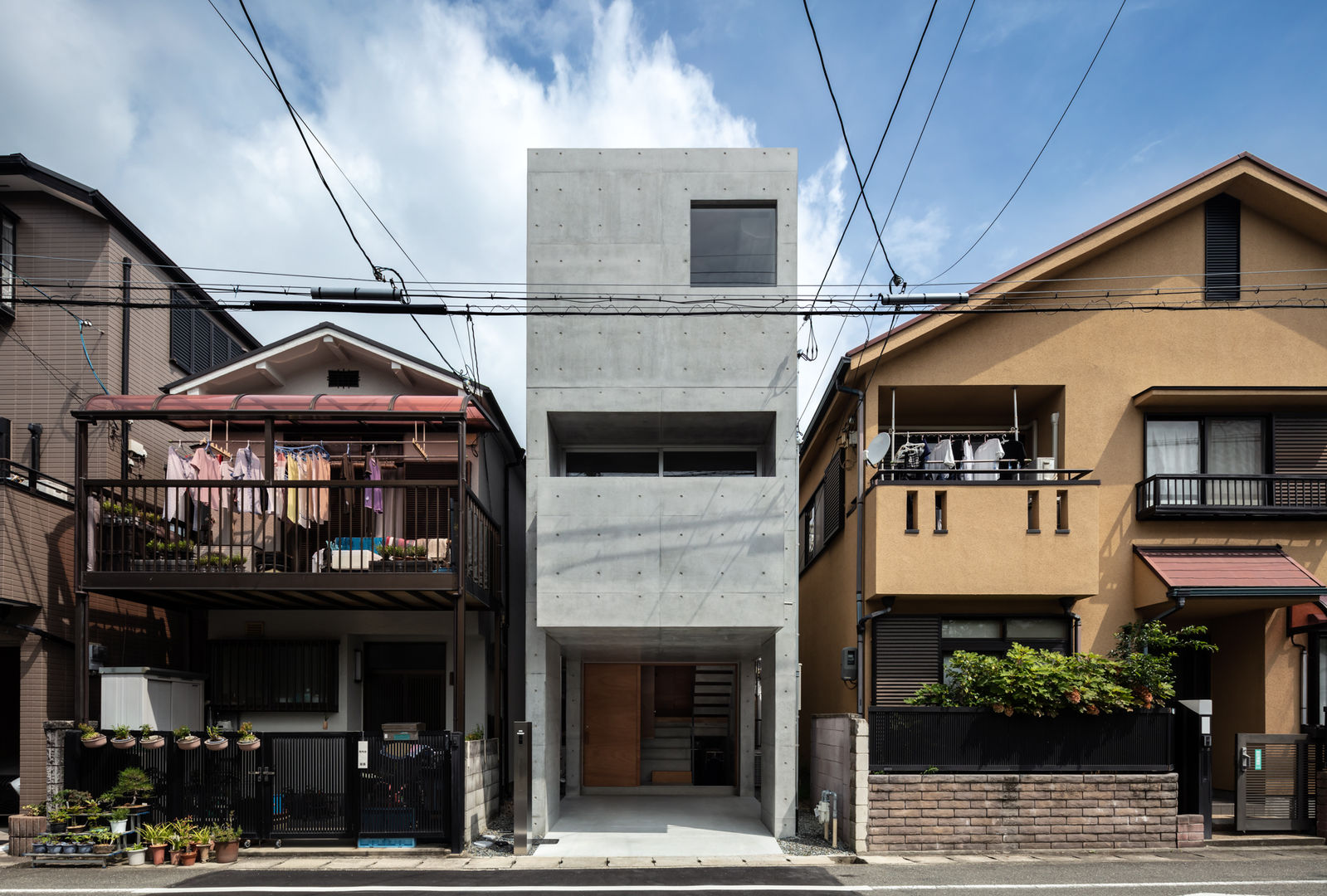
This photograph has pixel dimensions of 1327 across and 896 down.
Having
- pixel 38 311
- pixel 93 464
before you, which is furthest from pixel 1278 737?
pixel 38 311

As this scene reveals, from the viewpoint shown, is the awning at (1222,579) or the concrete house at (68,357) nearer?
the awning at (1222,579)

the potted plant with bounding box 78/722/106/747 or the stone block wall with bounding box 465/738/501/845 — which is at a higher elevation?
the potted plant with bounding box 78/722/106/747

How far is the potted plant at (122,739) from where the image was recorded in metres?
11.2

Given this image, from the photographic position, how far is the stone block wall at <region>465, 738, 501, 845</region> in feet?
38.6

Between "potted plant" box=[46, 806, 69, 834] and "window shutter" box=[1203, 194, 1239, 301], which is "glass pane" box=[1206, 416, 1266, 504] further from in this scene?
"potted plant" box=[46, 806, 69, 834]

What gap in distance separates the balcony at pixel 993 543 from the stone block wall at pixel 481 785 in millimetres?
6017

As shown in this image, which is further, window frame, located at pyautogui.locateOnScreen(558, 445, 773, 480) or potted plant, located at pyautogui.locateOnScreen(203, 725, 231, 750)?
window frame, located at pyautogui.locateOnScreen(558, 445, 773, 480)

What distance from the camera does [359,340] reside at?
14.5m

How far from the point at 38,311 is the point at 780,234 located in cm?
1180

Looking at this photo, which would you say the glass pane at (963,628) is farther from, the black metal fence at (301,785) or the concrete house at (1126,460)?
the black metal fence at (301,785)

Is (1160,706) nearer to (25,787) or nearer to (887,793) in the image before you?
(887,793)

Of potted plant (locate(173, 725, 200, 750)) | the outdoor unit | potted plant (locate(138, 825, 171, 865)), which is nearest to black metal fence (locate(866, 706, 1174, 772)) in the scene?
potted plant (locate(173, 725, 200, 750))

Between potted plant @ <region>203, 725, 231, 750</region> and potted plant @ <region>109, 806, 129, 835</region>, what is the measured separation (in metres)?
1.12

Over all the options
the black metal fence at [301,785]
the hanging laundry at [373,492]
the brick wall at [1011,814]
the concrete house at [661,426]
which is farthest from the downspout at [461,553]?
the brick wall at [1011,814]
